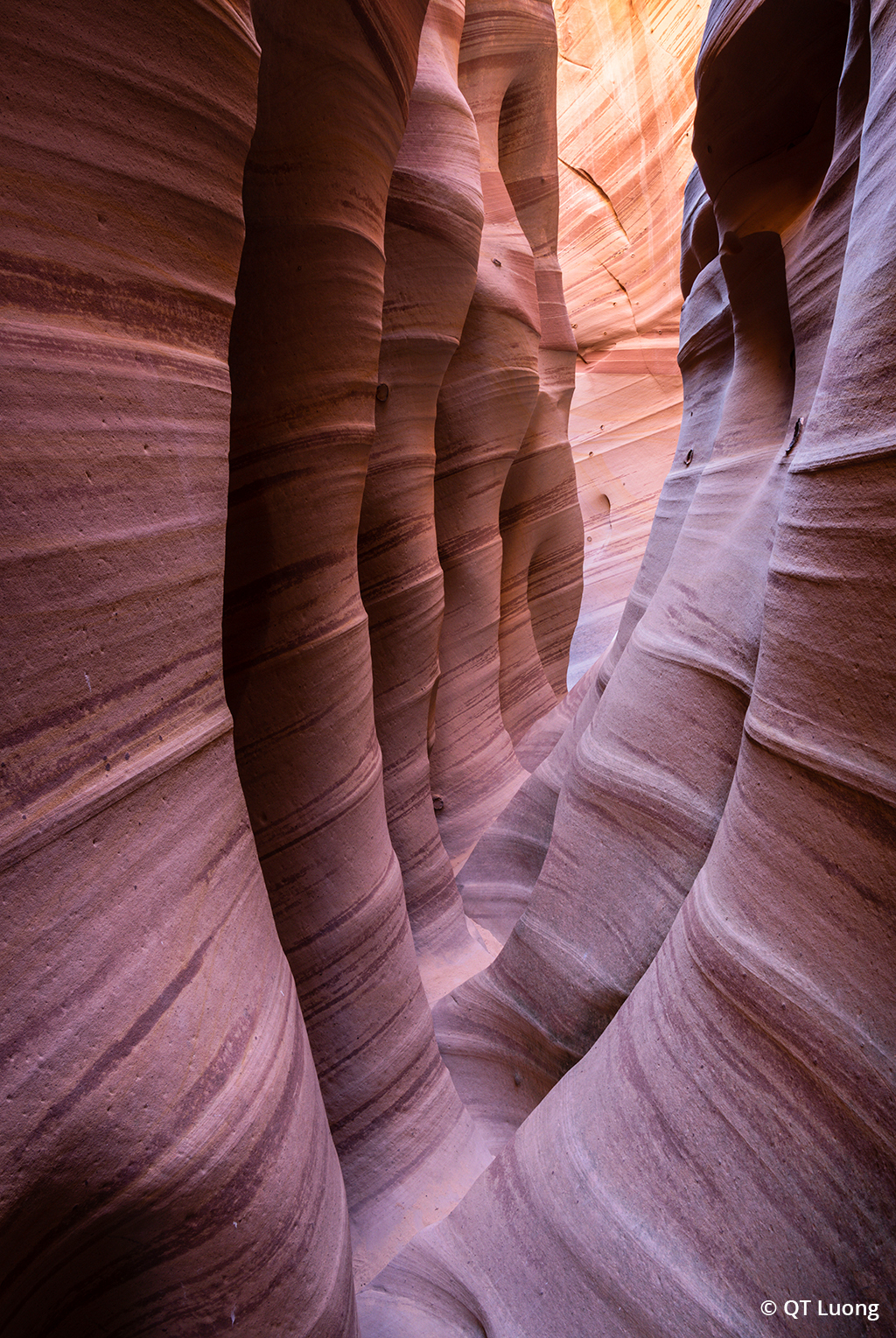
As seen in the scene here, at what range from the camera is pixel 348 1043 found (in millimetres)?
1588

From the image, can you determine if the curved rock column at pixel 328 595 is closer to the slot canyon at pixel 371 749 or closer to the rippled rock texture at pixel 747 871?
the slot canyon at pixel 371 749

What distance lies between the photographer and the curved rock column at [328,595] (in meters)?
1.30

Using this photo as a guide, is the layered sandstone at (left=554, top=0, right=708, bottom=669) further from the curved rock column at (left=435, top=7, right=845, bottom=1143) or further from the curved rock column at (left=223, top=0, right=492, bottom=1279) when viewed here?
the curved rock column at (left=223, top=0, right=492, bottom=1279)

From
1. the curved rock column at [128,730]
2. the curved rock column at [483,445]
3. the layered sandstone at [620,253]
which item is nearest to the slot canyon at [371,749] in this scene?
the curved rock column at [128,730]

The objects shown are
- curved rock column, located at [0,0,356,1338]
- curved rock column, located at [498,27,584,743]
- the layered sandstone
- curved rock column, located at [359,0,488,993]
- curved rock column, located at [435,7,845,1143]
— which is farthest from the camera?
the layered sandstone

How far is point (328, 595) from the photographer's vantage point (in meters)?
1.48

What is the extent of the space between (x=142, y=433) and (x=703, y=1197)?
1.13 m

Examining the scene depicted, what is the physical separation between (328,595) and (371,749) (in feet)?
1.26

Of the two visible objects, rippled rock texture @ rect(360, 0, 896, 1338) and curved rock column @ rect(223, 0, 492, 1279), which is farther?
curved rock column @ rect(223, 0, 492, 1279)

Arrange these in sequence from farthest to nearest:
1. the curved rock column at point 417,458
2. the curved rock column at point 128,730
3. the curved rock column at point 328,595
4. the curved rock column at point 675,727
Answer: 1. the curved rock column at point 417,458
2. the curved rock column at point 675,727
3. the curved rock column at point 328,595
4. the curved rock column at point 128,730

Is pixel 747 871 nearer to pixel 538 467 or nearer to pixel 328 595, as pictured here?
pixel 328 595

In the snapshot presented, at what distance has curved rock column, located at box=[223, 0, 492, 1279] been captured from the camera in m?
1.30

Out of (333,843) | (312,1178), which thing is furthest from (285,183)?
(312,1178)

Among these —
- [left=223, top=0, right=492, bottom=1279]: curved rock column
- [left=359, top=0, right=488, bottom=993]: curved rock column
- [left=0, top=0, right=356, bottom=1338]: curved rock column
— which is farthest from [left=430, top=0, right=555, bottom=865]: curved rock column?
[left=0, top=0, right=356, bottom=1338]: curved rock column
